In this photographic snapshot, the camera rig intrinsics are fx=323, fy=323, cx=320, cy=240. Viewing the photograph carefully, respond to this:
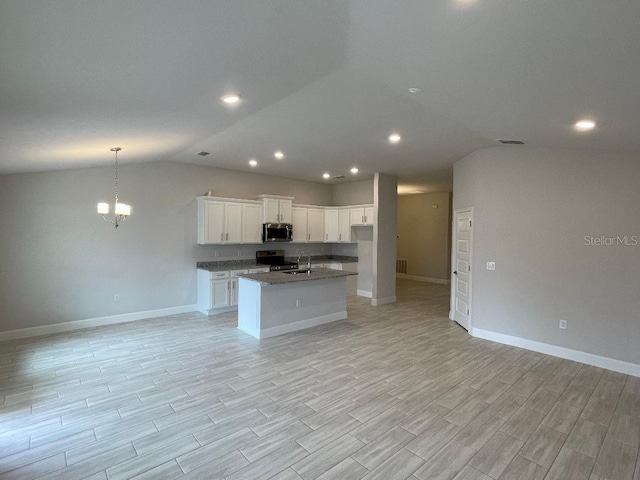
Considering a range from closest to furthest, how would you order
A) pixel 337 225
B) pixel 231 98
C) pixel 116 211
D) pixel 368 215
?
pixel 231 98
pixel 116 211
pixel 368 215
pixel 337 225

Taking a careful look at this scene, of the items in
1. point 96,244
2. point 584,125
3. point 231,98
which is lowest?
point 96,244

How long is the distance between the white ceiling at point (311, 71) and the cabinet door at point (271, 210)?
2829mm

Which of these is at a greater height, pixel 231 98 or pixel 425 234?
pixel 231 98

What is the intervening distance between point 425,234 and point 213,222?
7.19 m

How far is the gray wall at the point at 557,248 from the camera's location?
3.98 metres

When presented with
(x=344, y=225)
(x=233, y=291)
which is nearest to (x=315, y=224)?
(x=344, y=225)

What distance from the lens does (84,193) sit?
213 inches

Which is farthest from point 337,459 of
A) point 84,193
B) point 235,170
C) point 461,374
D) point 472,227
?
point 235,170

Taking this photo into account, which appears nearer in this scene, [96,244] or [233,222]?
[96,244]

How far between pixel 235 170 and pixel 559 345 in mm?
6626

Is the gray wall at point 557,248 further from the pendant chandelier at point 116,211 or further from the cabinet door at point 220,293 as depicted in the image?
the pendant chandelier at point 116,211

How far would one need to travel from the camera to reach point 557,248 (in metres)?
4.44

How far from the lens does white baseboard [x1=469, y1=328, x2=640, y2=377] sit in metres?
3.95

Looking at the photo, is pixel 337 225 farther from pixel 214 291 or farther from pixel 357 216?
pixel 214 291
